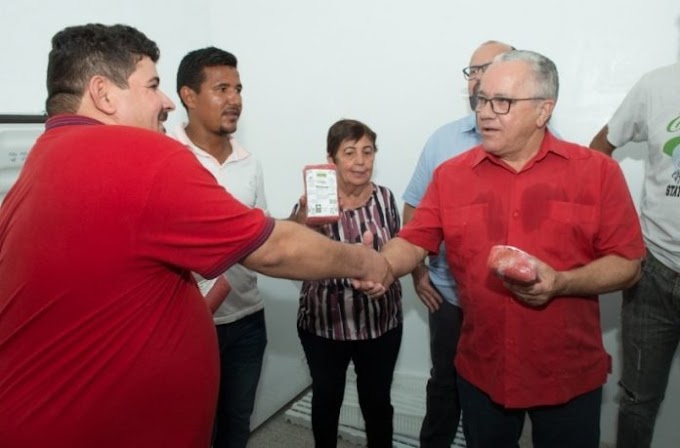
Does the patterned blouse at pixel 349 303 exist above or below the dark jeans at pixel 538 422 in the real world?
above

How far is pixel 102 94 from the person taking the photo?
110cm

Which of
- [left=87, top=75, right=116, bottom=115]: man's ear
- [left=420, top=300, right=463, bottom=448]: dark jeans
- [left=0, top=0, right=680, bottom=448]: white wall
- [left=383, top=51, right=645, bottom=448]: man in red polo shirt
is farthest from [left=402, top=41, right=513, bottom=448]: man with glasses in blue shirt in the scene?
[left=87, top=75, right=116, bottom=115]: man's ear

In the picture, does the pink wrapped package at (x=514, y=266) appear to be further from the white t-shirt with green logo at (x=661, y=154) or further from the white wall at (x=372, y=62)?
the white wall at (x=372, y=62)

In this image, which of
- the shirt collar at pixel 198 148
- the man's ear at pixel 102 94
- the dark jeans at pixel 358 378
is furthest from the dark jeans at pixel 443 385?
the man's ear at pixel 102 94

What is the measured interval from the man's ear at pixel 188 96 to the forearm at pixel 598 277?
1458mm

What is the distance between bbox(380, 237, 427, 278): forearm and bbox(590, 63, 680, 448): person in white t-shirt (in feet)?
2.88

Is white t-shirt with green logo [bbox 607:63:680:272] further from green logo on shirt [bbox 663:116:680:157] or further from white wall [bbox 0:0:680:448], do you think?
white wall [bbox 0:0:680:448]

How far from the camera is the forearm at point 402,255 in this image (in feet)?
5.06

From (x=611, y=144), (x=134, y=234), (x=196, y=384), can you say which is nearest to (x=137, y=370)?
(x=196, y=384)

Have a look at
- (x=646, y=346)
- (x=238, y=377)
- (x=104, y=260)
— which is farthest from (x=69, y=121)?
(x=646, y=346)

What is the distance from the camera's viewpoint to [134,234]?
0.93m

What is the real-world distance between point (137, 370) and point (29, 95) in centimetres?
129

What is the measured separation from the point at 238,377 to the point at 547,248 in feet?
4.42

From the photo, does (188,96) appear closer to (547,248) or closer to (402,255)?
(402,255)
